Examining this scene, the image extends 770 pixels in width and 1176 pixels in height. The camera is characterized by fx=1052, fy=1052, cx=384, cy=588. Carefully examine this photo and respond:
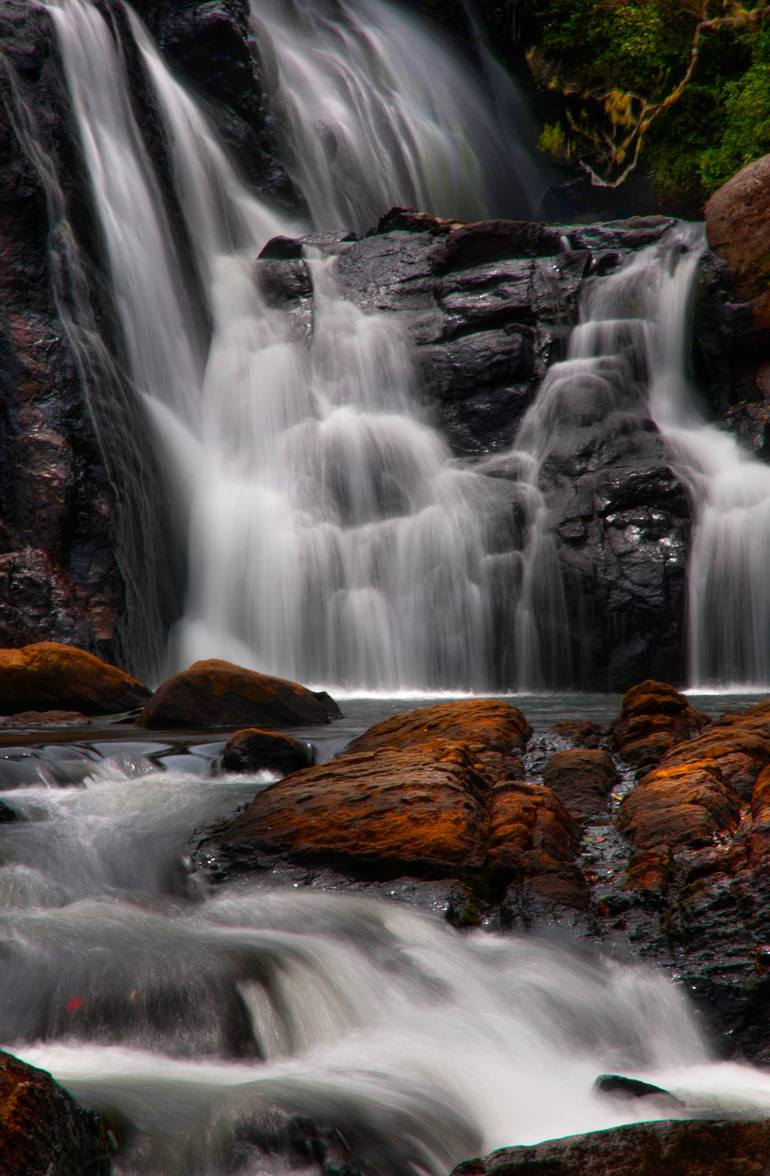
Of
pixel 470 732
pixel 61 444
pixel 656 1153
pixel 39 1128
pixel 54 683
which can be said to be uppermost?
pixel 61 444

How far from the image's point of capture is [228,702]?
9.41 metres

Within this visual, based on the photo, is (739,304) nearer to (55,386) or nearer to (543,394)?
(543,394)

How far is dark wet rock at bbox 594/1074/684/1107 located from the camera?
11.9ft

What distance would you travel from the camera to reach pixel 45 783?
6.72 meters

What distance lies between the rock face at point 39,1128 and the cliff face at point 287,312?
8.77 meters

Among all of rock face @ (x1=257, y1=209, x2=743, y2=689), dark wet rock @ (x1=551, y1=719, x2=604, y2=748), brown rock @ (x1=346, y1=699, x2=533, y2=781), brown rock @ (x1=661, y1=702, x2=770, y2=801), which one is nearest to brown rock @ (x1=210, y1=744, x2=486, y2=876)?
brown rock @ (x1=346, y1=699, x2=533, y2=781)

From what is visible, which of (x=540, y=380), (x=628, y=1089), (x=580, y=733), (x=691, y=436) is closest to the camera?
(x=628, y=1089)

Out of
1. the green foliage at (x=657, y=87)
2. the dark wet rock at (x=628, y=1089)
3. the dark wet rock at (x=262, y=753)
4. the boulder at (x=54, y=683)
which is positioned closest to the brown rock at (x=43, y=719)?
the boulder at (x=54, y=683)

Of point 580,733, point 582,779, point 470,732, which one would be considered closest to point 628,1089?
point 582,779

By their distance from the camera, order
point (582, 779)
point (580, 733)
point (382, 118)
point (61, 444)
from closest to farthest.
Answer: point (582, 779) → point (580, 733) → point (61, 444) → point (382, 118)

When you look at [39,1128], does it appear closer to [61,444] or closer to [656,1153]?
[656,1153]

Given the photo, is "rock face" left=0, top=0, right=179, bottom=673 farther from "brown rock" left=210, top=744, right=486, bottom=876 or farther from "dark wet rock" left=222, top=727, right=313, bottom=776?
"brown rock" left=210, top=744, right=486, bottom=876

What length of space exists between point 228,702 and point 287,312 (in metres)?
9.90

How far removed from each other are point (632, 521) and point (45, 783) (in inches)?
367
